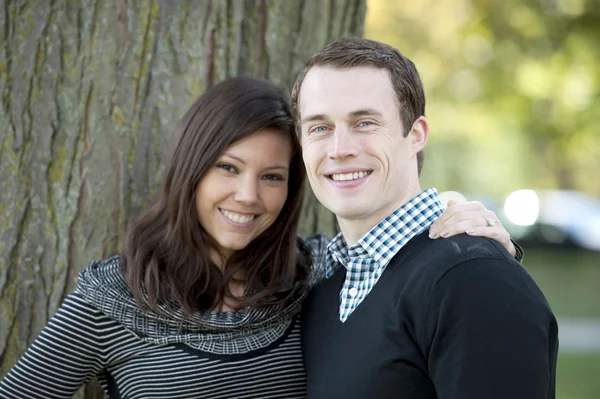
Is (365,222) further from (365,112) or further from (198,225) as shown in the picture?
(198,225)

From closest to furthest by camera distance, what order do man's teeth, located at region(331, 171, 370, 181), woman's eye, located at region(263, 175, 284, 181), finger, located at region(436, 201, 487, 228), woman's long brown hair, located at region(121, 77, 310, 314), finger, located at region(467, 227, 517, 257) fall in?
finger, located at region(467, 227, 517, 257) < finger, located at region(436, 201, 487, 228) < man's teeth, located at region(331, 171, 370, 181) < woman's long brown hair, located at region(121, 77, 310, 314) < woman's eye, located at region(263, 175, 284, 181)

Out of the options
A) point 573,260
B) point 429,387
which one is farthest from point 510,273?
point 573,260

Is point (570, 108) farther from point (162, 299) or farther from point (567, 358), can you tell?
point (162, 299)

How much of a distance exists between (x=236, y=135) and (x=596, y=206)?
23.0m

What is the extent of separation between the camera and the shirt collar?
2.62m

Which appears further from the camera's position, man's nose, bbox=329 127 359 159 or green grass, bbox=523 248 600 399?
green grass, bbox=523 248 600 399

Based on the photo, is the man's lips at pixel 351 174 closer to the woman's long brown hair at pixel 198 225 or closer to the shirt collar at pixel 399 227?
the shirt collar at pixel 399 227

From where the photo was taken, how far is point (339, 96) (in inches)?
105

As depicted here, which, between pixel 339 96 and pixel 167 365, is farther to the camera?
pixel 167 365

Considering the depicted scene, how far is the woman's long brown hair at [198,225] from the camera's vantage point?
124 inches

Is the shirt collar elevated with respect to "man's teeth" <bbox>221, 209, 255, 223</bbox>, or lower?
elevated

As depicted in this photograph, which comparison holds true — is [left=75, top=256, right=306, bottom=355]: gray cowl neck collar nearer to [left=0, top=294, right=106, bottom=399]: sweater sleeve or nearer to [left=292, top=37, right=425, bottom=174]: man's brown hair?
[left=0, top=294, right=106, bottom=399]: sweater sleeve

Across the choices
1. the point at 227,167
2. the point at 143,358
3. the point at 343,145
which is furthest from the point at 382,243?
the point at 143,358

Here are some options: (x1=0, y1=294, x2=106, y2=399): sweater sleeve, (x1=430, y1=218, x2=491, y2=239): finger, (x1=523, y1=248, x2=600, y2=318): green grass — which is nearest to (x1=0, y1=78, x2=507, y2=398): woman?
(x1=0, y1=294, x2=106, y2=399): sweater sleeve
